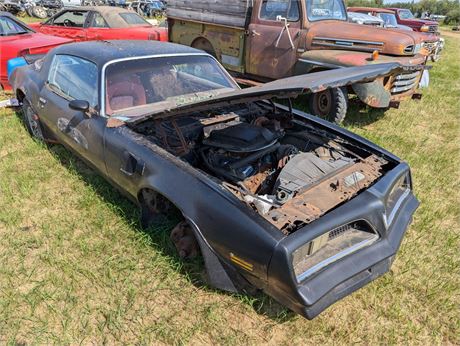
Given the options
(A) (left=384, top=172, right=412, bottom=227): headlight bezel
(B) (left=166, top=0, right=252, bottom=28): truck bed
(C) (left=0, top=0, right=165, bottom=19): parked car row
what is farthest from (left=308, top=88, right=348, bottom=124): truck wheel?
(C) (left=0, top=0, right=165, bottom=19): parked car row

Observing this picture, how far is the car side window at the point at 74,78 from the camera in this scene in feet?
10.8

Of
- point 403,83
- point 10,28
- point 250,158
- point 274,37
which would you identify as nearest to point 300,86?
point 250,158

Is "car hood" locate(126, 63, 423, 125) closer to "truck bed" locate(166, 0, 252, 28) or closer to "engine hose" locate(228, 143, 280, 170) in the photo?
"engine hose" locate(228, 143, 280, 170)

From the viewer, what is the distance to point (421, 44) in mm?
5891

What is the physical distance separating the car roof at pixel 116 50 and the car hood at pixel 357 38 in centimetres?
281

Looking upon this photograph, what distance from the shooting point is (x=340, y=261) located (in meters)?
2.15

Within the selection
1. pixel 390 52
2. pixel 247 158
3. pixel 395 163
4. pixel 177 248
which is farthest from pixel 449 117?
pixel 177 248

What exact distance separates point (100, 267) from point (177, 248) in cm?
61

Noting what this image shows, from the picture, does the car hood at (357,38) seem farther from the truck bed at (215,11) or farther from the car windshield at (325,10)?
the truck bed at (215,11)

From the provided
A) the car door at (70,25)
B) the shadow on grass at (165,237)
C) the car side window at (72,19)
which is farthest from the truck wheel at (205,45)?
the shadow on grass at (165,237)

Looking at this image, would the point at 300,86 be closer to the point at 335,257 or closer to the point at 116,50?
the point at 335,257

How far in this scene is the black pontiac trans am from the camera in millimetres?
2092

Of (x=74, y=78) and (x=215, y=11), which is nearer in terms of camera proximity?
(x=74, y=78)

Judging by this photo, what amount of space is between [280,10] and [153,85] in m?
3.81
